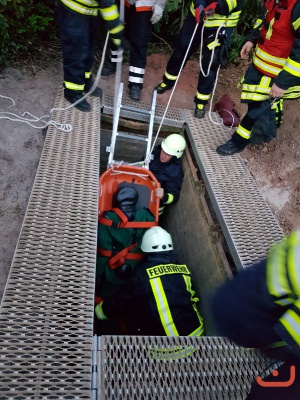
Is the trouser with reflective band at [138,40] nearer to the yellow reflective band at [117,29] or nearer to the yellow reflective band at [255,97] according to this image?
the yellow reflective band at [117,29]

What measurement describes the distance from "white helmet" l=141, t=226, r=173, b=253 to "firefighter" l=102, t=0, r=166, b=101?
5.61 ft

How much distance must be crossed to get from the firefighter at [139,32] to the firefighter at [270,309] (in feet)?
9.92

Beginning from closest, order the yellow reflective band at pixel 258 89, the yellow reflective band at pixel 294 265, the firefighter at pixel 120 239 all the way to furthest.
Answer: the yellow reflective band at pixel 294 265 → the firefighter at pixel 120 239 → the yellow reflective band at pixel 258 89

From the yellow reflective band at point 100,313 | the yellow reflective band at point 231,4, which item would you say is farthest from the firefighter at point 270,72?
the yellow reflective band at point 100,313

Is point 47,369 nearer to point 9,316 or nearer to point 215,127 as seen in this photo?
point 9,316

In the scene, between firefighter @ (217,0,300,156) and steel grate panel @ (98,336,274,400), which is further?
firefighter @ (217,0,300,156)

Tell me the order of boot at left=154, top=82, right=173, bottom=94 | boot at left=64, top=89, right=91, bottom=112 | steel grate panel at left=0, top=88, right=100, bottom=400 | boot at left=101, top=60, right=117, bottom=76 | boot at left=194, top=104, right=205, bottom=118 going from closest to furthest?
steel grate panel at left=0, top=88, right=100, bottom=400, boot at left=64, top=89, right=91, bottom=112, boot at left=194, top=104, right=205, bottom=118, boot at left=154, top=82, right=173, bottom=94, boot at left=101, top=60, right=117, bottom=76

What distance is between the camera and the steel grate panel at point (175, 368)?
187cm

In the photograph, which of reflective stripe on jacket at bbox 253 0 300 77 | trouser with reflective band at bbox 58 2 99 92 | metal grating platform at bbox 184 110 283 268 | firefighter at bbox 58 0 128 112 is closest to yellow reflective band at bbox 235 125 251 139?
metal grating platform at bbox 184 110 283 268

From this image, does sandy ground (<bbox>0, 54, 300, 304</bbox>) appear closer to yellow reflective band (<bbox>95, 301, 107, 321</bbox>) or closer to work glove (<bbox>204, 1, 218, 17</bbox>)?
yellow reflective band (<bbox>95, 301, 107, 321</bbox>)

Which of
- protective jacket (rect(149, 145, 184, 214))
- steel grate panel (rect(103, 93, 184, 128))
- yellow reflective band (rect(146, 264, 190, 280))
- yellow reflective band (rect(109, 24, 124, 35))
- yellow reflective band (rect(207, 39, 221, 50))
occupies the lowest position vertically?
protective jacket (rect(149, 145, 184, 214))

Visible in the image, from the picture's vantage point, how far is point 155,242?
315cm

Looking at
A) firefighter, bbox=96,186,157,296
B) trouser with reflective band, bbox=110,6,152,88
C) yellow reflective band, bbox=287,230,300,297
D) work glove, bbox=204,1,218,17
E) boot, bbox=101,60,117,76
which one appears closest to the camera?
yellow reflective band, bbox=287,230,300,297

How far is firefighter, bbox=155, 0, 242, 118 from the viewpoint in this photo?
3668mm
